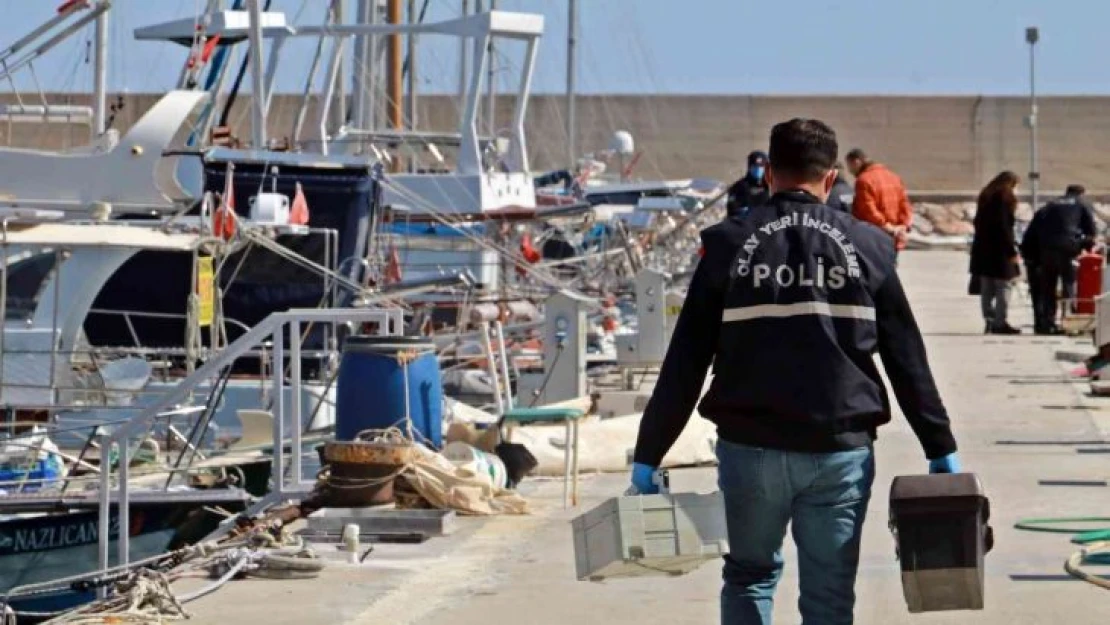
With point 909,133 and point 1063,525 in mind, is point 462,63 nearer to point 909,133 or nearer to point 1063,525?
point 1063,525

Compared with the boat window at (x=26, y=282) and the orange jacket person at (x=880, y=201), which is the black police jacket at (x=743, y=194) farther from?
the boat window at (x=26, y=282)

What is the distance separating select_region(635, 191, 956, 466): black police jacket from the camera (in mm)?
5766

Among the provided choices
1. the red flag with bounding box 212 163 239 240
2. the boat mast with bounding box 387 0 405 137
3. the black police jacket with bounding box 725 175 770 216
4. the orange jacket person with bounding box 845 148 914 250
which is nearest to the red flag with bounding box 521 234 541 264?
the boat mast with bounding box 387 0 405 137

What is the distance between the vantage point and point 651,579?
8.80m

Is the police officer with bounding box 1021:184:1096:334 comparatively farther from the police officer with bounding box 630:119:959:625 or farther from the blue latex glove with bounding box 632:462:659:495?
the blue latex glove with bounding box 632:462:659:495

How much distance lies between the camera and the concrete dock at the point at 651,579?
26.3ft

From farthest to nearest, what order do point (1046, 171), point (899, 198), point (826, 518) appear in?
point (1046, 171) → point (899, 198) → point (826, 518)

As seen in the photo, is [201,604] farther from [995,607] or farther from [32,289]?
[32,289]

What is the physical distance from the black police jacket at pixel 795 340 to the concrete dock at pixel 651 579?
2103 millimetres

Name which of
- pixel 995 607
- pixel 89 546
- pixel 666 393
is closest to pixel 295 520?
pixel 89 546

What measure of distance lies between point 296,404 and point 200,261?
401cm

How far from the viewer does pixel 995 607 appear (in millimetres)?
7980

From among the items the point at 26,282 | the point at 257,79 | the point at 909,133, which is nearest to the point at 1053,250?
the point at 257,79

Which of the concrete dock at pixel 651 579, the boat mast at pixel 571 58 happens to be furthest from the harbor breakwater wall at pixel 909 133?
the concrete dock at pixel 651 579
